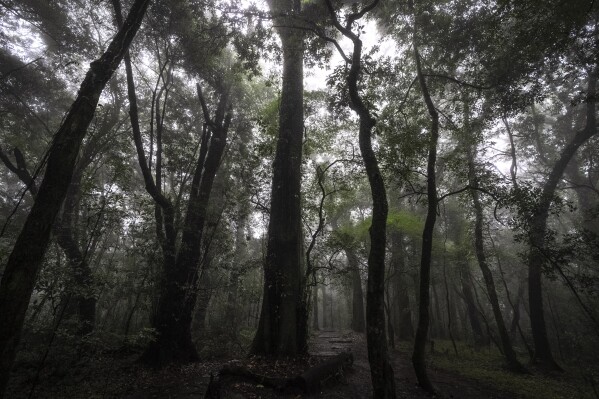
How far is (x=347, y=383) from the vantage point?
27.3ft

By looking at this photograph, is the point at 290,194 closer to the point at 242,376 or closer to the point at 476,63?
the point at 242,376

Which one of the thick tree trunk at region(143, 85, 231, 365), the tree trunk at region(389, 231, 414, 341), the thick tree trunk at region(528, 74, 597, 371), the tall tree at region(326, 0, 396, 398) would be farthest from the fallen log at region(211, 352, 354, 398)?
the tree trunk at region(389, 231, 414, 341)

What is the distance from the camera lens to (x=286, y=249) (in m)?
9.90

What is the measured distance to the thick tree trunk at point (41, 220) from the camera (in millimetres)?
3498

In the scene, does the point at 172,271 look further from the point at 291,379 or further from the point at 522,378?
the point at 522,378

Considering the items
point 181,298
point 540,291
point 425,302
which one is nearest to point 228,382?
point 181,298

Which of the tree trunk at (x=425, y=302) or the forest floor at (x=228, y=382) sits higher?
the tree trunk at (x=425, y=302)

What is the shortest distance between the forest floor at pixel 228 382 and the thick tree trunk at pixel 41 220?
3.68 metres

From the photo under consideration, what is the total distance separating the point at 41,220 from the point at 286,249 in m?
6.77

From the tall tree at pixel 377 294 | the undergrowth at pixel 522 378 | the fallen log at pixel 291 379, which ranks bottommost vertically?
the undergrowth at pixel 522 378

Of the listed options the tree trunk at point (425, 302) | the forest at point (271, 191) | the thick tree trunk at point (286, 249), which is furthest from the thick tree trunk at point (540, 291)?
the thick tree trunk at point (286, 249)

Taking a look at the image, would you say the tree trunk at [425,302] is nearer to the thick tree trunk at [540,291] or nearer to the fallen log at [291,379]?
the fallen log at [291,379]

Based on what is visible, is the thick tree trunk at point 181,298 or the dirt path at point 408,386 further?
the thick tree trunk at point 181,298

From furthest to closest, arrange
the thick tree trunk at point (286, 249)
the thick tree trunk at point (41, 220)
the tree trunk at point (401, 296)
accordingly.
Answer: the tree trunk at point (401, 296) < the thick tree trunk at point (286, 249) < the thick tree trunk at point (41, 220)
